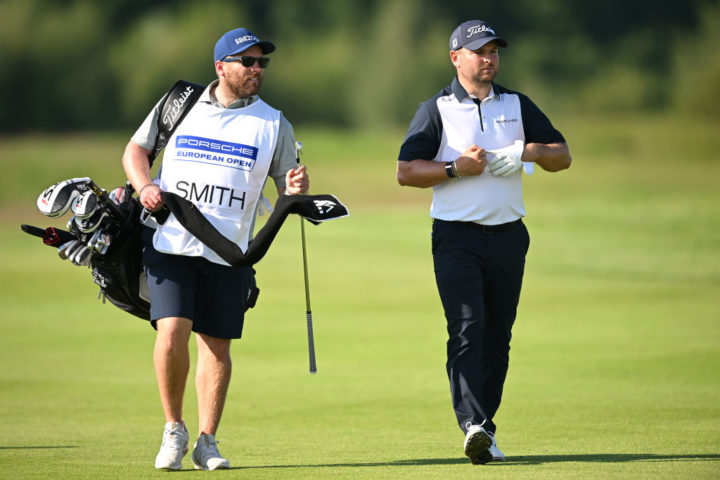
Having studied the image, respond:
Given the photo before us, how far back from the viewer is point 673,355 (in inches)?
408

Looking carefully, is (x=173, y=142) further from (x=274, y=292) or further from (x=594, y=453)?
(x=274, y=292)

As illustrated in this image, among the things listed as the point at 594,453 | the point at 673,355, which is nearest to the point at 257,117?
the point at 594,453

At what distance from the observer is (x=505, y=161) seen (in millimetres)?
6062

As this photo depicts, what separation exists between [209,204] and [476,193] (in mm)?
1334

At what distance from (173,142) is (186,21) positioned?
7800 cm

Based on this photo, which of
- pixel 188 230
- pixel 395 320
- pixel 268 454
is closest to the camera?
pixel 188 230

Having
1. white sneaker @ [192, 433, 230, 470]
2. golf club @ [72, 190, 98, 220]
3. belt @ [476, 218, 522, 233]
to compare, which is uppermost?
golf club @ [72, 190, 98, 220]

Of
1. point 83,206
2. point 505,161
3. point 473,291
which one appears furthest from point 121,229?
point 505,161

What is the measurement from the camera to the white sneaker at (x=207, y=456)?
5.71 m

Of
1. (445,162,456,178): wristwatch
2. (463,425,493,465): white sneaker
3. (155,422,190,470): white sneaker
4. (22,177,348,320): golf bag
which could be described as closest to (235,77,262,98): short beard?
(22,177,348,320): golf bag

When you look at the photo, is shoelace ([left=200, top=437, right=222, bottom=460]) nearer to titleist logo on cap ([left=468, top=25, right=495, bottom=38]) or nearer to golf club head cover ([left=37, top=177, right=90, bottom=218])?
golf club head cover ([left=37, top=177, right=90, bottom=218])

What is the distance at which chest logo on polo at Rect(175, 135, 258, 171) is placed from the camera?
19.3 feet

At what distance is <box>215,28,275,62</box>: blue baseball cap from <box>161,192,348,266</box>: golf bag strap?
0.75m

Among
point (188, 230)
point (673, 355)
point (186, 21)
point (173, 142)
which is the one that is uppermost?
point (186, 21)
